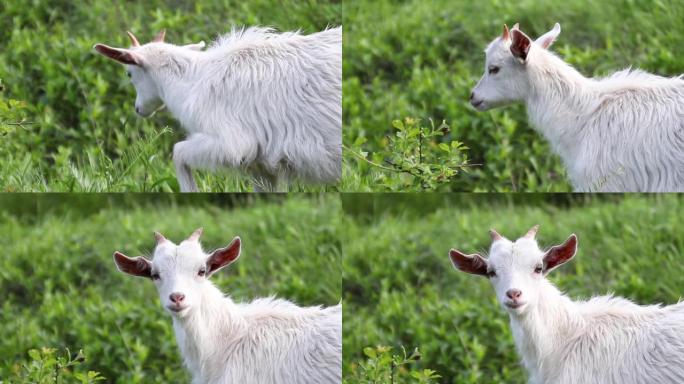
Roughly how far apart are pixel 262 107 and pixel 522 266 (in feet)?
5.76

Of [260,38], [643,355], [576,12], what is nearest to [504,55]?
[260,38]

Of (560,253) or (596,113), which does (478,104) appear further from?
(560,253)

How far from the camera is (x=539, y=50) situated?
943 centimetres

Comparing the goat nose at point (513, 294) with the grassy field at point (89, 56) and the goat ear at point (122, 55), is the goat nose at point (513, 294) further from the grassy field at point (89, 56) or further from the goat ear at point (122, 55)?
the grassy field at point (89, 56)

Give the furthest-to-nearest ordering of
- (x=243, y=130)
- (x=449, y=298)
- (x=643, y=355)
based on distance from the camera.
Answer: (x=449, y=298), (x=243, y=130), (x=643, y=355)

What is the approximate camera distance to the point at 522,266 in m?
8.43

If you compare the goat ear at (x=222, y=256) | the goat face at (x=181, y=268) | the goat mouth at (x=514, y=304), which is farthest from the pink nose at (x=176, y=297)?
the goat mouth at (x=514, y=304)

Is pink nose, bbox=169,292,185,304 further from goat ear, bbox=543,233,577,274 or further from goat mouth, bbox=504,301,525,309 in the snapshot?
goat ear, bbox=543,233,577,274

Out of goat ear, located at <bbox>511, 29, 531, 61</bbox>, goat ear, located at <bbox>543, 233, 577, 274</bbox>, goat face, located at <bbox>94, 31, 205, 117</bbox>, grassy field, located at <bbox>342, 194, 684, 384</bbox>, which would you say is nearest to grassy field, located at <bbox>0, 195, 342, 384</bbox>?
grassy field, located at <bbox>342, 194, 684, 384</bbox>

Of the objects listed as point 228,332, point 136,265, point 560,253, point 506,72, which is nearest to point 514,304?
point 560,253

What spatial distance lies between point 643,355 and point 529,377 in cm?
66

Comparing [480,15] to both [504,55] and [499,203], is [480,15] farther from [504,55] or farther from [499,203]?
[504,55]

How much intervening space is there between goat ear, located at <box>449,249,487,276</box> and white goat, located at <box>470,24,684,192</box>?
87cm

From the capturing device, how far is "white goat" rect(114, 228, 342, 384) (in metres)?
8.55
